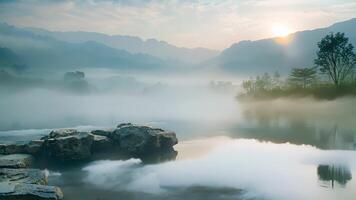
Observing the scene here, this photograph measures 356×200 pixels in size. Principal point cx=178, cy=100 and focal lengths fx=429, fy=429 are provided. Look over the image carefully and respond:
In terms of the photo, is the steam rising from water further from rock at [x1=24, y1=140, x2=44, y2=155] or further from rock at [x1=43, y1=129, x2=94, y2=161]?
rock at [x1=24, y1=140, x2=44, y2=155]

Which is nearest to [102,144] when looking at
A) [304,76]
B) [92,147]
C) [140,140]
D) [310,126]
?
[92,147]

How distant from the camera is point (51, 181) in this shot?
30.6 metres

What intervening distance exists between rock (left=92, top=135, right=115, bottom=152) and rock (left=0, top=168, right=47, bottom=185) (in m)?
12.4

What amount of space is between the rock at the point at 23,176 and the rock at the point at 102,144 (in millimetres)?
12448

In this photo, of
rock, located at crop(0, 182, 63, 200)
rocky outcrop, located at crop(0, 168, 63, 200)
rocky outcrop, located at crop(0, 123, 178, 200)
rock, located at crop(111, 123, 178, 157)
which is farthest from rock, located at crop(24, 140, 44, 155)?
rock, located at crop(0, 182, 63, 200)

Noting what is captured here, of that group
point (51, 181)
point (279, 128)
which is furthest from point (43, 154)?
point (279, 128)

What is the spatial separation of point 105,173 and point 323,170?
16.0 m

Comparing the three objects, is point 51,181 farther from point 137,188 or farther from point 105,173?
point 137,188

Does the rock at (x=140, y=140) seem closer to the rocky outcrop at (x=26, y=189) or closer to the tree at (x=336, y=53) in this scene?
the rocky outcrop at (x=26, y=189)

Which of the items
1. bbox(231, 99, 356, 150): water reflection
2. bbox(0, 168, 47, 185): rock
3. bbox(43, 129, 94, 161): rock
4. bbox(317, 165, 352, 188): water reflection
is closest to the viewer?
bbox(0, 168, 47, 185): rock

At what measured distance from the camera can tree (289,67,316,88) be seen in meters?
98.1

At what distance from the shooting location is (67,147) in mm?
37031

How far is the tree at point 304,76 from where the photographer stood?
98062mm

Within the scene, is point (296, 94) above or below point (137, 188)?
above
